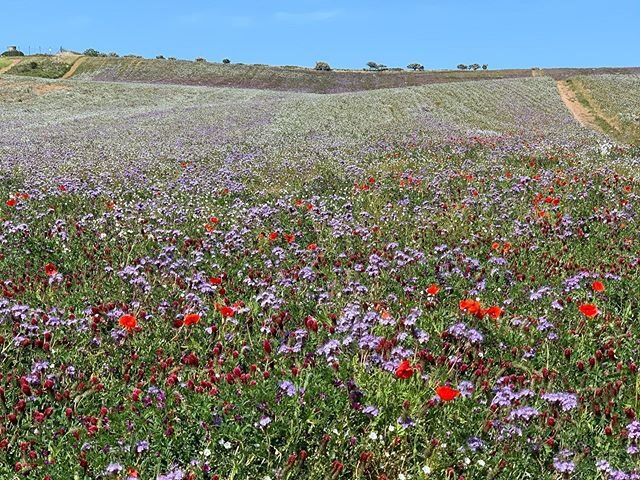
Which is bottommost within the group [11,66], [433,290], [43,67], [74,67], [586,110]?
[433,290]

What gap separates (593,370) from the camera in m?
4.39

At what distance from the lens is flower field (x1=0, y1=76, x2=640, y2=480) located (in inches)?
136

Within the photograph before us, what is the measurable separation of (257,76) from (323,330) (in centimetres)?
7925

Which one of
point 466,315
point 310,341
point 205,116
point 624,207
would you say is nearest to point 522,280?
point 466,315

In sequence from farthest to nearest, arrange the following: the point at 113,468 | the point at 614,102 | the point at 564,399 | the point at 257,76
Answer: the point at 257,76 < the point at 614,102 < the point at 564,399 < the point at 113,468

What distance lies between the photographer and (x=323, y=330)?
479 centimetres

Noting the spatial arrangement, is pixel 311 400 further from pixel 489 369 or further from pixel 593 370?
pixel 593 370

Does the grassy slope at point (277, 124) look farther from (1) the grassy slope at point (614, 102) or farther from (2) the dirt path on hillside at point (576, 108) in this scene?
(1) the grassy slope at point (614, 102)

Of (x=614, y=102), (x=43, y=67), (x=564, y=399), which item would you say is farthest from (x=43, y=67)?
(x=564, y=399)

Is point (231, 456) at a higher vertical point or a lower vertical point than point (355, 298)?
lower

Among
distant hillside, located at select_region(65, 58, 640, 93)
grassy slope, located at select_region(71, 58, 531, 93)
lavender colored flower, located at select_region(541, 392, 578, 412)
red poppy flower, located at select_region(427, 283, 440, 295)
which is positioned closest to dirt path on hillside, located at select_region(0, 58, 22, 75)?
distant hillside, located at select_region(65, 58, 640, 93)

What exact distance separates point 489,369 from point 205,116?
3116 cm

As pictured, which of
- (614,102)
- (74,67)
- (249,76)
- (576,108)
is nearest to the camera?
(614,102)

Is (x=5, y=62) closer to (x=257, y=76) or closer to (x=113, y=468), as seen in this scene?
(x=257, y=76)
